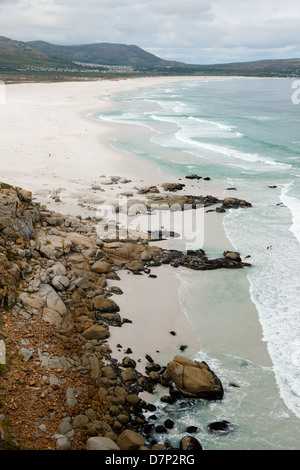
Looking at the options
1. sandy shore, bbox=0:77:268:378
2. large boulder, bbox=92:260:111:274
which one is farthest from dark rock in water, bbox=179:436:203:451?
large boulder, bbox=92:260:111:274

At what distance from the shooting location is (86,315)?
14828 mm

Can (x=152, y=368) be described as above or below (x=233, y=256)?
below

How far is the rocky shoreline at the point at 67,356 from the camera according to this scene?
33.1ft

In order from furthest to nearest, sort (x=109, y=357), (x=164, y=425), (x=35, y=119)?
(x=35, y=119) → (x=109, y=357) → (x=164, y=425)

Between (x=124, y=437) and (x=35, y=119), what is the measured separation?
56162mm

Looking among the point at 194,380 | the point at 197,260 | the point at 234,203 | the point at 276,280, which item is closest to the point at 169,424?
the point at 194,380

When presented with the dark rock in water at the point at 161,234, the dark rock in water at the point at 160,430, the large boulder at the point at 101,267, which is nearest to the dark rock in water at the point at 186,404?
the dark rock in water at the point at 160,430

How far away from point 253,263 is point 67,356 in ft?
38.5

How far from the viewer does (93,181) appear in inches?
1248

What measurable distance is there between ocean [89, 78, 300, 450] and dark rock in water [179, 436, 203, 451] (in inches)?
11.5

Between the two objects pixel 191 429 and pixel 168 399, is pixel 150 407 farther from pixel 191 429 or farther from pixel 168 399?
pixel 191 429

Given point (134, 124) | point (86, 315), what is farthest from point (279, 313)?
point (134, 124)

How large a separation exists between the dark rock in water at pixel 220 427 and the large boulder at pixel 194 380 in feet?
3.09
